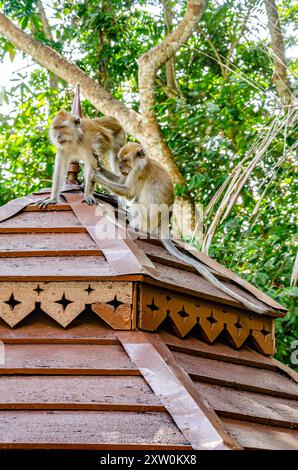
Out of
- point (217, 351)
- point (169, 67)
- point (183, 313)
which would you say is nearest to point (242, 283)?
point (217, 351)

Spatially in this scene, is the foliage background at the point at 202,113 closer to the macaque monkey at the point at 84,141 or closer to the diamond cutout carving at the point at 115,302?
the macaque monkey at the point at 84,141

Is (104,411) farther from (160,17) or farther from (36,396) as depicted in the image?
(160,17)

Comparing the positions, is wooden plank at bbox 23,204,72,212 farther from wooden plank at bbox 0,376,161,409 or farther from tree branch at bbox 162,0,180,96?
tree branch at bbox 162,0,180,96

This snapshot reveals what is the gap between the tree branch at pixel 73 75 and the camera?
10125 millimetres

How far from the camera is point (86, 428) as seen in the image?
268 centimetres

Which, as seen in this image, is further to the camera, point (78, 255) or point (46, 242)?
point (46, 242)

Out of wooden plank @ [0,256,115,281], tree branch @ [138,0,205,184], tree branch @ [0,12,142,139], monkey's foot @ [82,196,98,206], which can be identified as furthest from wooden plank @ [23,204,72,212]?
tree branch @ [0,12,142,139]

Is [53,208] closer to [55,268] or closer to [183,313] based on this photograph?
[55,268]

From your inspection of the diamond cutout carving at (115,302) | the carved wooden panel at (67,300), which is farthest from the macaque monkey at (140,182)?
the diamond cutout carving at (115,302)

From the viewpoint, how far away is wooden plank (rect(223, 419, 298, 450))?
2.84 meters

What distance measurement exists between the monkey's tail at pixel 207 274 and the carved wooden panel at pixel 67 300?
3.03ft

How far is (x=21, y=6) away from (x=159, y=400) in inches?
356

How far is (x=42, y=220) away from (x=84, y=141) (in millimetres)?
2560

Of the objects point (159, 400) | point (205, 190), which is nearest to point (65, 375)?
point (159, 400)
